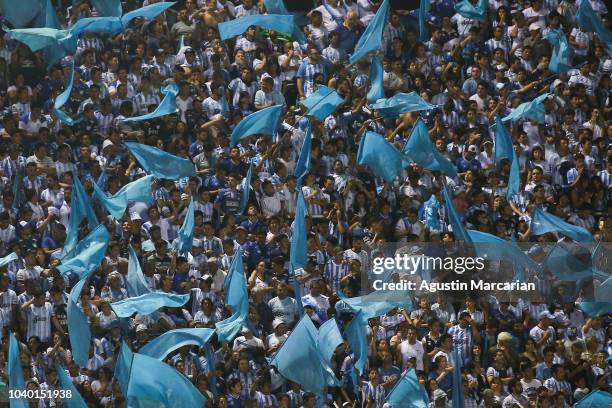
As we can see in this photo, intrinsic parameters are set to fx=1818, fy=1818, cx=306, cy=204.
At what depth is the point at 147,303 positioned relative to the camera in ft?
64.2

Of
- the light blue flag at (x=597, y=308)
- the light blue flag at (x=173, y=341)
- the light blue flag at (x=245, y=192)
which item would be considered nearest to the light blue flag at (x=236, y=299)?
the light blue flag at (x=173, y=341)

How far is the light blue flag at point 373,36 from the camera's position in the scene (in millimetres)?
22969

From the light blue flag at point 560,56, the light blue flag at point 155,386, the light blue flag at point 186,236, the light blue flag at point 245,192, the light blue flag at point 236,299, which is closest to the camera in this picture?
the light blue flag at point 155,386

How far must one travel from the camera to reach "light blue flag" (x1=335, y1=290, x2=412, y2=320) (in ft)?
64.8

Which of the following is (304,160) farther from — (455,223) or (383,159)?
(455,223)

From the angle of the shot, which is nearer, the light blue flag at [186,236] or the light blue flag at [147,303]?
the light blue flag at [147,303]

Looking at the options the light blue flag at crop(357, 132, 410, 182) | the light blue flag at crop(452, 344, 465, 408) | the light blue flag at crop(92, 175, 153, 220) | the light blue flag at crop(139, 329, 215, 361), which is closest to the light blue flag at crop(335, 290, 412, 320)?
the light blue flag at crop(452, 344, 465, 408)

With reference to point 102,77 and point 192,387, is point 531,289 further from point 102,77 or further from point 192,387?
point 102,77

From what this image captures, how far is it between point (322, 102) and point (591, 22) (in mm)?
4134

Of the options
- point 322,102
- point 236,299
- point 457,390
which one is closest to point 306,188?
point 322,102

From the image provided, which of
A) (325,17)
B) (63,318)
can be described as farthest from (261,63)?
(63,318)

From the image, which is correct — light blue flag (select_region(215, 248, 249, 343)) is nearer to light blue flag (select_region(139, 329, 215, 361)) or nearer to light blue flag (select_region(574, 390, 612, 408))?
light blue flag (select_region(139, 329, 215, 361))

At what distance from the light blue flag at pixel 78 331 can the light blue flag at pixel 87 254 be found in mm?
768

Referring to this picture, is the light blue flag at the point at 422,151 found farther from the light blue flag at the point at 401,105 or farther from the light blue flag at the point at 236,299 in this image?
the light blue flag at the point at 236,299
